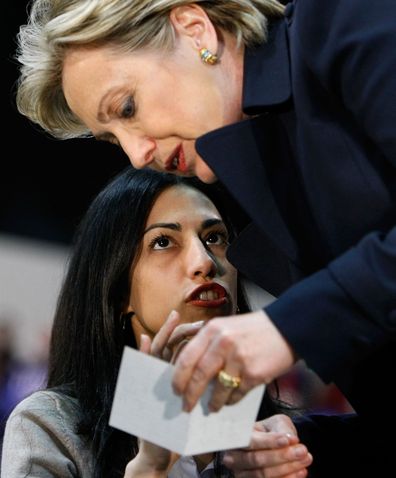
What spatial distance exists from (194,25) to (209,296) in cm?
77

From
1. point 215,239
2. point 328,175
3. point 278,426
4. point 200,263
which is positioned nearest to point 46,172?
point 215,239

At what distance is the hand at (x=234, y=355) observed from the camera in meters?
1.27

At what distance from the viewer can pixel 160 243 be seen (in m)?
2.32

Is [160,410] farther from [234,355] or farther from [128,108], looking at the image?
[128,108]

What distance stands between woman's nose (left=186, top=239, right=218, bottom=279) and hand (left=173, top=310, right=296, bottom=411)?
0.92 meters

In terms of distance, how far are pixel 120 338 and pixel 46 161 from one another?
294cm

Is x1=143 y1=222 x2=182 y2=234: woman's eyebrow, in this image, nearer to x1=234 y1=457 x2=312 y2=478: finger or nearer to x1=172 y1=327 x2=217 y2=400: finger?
x1=234 y1=457 x2=312 y2=478: finger

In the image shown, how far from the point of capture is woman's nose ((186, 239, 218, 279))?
7.32ft

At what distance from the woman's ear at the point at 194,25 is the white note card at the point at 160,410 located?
557 millimetres

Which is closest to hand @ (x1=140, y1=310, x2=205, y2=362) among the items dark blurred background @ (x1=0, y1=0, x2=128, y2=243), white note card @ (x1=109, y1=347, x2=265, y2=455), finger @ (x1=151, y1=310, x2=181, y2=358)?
finger @ (x1=151, y1=310, x2=181, y2=358)

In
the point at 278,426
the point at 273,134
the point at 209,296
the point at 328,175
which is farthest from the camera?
the point at 209,296

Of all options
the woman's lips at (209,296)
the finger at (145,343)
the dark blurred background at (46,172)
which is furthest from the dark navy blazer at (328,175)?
the dark blurred background at (46,172)

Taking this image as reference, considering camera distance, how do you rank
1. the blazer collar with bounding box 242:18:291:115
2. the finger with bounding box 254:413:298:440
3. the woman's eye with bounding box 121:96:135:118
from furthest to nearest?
the finger with bounding box 254:413:298:440 → the woman's eye with bounding box 121:96:135:118 → the blazer collar with bounding box 242:18:291:115

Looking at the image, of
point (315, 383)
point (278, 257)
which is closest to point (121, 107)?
point (278, 257)
